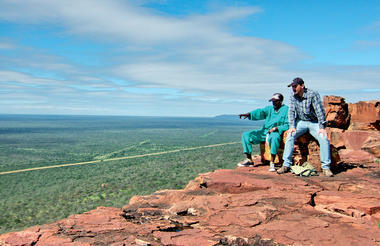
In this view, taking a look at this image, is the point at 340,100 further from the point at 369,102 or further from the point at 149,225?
the point at 149,225

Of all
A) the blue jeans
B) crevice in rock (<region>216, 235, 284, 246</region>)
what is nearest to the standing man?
the blue jeans

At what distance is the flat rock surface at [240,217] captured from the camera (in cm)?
419

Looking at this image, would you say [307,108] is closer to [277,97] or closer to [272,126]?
[277,97]

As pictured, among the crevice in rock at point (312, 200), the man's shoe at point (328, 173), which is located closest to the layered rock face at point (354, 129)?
the man's shoe at point (328, 173)

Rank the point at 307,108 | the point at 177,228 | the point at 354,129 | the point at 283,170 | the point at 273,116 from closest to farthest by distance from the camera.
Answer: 1. the point at 177,228
2. the point at 307,108
3. the point at 283,170
4. the point at 273,116
5. the point at 354,129

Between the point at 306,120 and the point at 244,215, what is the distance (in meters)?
3.52

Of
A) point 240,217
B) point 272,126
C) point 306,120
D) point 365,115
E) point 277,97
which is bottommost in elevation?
point 240,217

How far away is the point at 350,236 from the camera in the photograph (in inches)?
164

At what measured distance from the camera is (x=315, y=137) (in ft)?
24.6

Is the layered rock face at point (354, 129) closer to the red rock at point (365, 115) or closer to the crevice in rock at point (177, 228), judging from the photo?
the red rock at point (365, 115)

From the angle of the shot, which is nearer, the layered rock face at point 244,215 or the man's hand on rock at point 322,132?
the layered rock face at point 244,215

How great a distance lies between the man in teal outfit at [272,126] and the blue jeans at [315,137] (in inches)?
18.4

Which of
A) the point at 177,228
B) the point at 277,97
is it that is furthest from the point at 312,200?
the point at 277,97

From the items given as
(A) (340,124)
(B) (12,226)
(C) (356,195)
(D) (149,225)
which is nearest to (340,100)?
(A) (340,124)
